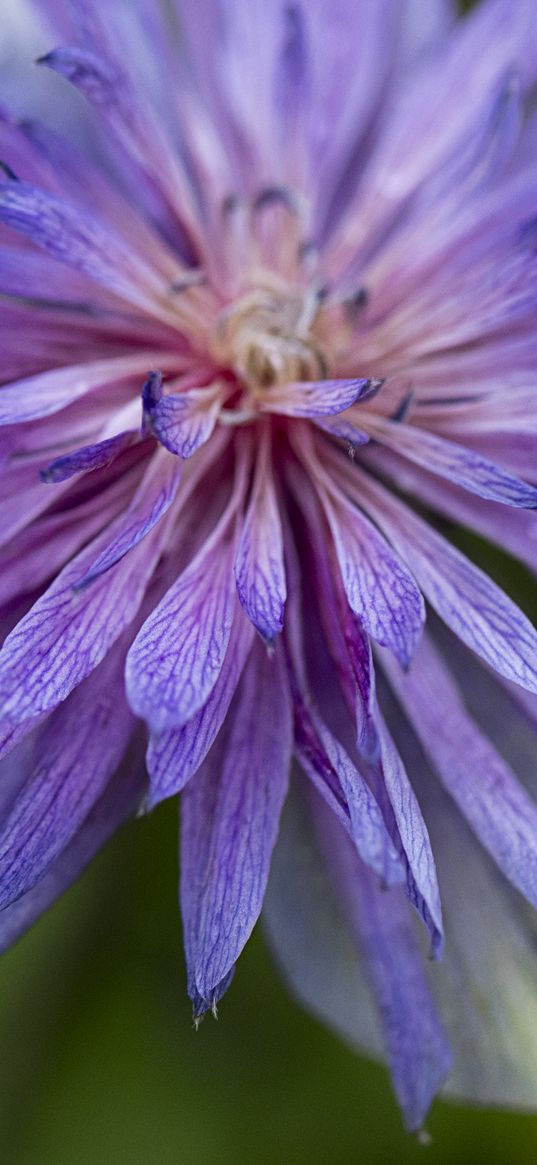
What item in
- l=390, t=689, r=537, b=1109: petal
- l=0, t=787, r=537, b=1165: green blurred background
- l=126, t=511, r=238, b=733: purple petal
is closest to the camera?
l=126, t=511, r=238, b=733: purple petal

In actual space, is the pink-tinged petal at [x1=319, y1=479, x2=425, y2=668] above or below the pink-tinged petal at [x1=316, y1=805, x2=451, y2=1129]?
above

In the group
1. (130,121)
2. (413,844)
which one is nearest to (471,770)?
(413,844)

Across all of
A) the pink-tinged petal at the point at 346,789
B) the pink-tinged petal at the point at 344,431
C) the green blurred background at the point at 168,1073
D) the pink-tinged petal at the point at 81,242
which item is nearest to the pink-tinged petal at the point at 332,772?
the pink-tinged petal at the point at 346,789

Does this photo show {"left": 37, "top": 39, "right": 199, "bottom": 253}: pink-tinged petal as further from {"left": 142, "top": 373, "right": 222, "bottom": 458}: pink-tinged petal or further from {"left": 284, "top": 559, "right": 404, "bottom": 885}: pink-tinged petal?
{"left": 284, "top": 559, "right": 404, "bottom": 885}: pink-tinged petal

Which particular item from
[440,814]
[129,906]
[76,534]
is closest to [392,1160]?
[129,906]

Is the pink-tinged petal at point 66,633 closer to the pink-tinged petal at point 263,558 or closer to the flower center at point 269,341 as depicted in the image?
the pink-tinged petal at point 263,558

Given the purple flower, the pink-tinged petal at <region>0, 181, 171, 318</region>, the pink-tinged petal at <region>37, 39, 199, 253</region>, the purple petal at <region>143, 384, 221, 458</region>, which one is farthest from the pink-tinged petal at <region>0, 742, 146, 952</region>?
the pink-tinged petal at <region>37, 39, 199, 253</region>

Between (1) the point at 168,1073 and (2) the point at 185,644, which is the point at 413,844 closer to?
(2) the point at 185,644
